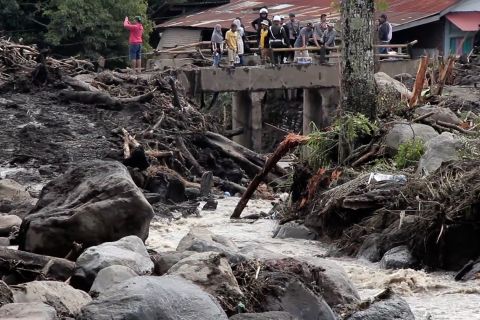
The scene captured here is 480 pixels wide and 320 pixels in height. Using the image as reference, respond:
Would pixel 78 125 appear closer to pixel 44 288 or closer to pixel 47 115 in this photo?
pixel 47 115

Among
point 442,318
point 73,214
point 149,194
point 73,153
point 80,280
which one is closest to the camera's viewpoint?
point 80,280

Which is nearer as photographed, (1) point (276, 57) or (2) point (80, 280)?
(2) point (80, 280)

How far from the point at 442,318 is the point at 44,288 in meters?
3.70

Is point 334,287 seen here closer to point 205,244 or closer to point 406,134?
point 205,244

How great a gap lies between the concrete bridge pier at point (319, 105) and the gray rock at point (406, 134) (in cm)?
1406

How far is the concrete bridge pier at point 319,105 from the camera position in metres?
31.4

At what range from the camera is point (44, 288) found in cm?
872

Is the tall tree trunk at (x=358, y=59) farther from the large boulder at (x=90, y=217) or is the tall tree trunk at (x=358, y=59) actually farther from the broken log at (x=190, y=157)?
the large boulder at (x=90, y=217)

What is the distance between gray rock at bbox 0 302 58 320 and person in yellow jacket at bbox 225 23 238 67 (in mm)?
21379

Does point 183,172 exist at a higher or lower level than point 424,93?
lower

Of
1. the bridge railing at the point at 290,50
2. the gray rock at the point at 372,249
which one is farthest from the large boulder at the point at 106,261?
the bridge railing at the point at 290,50

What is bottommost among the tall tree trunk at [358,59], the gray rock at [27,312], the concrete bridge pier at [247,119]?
the concrete bridge pier at [247,119]

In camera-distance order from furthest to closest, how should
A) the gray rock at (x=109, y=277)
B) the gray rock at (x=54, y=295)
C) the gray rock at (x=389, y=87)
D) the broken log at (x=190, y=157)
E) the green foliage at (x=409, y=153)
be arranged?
the broken log at (x=190, y=157) → the gray rock at (x=389, y=87) → the green foliage at (x=409, y=153) → the gray rock at (x=109, y=277) → the gray rock at (x=54, y=295)

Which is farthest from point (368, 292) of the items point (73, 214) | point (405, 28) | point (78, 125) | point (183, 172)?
point (405, 28)
